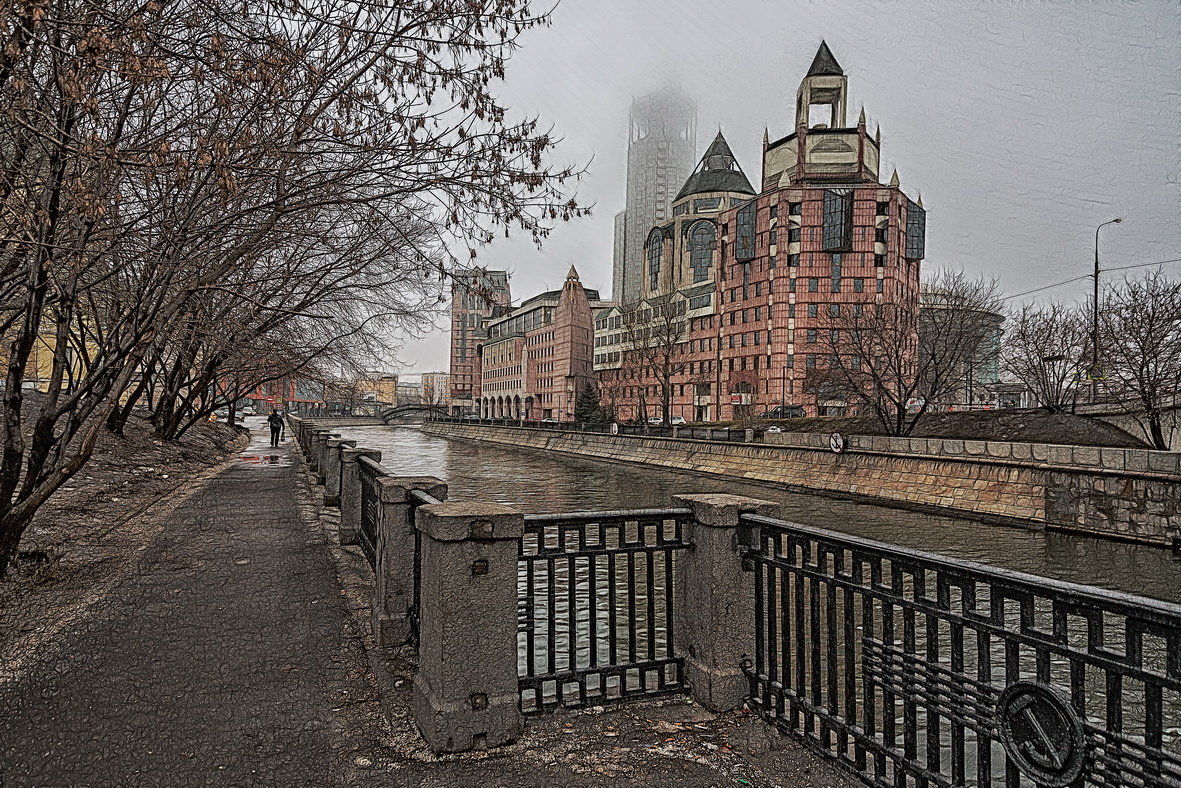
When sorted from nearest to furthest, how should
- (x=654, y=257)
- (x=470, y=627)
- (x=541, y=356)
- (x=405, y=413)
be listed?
(x=470, y=627) < (x=654, y=257) < (x=541, y=356) < (x=405, y=413)

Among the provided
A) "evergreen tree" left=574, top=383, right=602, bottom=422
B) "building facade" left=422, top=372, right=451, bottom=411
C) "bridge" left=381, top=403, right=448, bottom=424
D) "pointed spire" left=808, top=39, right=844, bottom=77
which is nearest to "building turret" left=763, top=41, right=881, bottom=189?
"pointed spire" left=808, top=39, right=844, bottom=77

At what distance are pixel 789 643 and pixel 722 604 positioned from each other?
0.46 m

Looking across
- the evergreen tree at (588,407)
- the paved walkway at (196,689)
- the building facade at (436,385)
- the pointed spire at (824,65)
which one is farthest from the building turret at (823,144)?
the building facade at (436,385)

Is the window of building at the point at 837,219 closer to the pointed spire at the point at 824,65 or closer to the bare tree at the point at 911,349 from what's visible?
the pointed spire at the point at 824,65

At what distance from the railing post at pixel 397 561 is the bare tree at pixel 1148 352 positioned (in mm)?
24156

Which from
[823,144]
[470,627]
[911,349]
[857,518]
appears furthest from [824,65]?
[470,627]

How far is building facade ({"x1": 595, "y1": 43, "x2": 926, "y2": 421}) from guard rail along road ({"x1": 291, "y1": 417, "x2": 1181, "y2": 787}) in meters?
48.9

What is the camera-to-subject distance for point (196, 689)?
14.7 ft

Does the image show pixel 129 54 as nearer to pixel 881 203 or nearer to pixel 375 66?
pixel 375 66

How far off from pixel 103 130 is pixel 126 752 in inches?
267

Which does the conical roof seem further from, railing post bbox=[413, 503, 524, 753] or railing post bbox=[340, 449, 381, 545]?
railing post bbox=[413, 503, 524, 753]

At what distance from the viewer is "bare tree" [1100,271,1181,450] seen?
2170cm

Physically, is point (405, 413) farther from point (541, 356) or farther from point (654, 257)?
point (654, 257)

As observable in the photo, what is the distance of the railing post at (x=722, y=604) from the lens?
4.16 m
